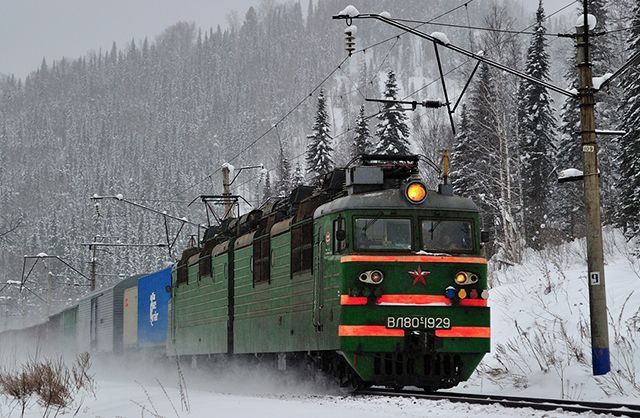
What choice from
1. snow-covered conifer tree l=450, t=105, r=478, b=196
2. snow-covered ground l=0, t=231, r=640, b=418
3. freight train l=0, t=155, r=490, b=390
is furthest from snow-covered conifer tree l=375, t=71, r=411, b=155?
freight train l=0, t=155, r=490, b=390

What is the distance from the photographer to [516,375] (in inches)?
Result: 645

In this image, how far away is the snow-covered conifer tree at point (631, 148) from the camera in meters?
34.3

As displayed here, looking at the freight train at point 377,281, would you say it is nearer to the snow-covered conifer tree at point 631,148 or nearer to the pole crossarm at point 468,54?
the pole crossarm at point 468,54

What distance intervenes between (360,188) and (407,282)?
1757mm

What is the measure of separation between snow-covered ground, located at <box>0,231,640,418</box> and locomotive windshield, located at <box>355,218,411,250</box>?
7.41 feet

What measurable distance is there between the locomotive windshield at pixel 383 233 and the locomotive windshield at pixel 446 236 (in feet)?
0.93

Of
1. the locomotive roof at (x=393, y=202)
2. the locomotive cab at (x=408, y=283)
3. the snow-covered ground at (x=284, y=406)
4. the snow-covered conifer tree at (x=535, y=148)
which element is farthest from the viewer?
the snow-covered conifer tree at (x=535, y=148)

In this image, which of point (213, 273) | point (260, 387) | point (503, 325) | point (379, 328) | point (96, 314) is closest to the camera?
point (379, 328)

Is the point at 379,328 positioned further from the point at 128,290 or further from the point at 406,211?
the point at 128,290

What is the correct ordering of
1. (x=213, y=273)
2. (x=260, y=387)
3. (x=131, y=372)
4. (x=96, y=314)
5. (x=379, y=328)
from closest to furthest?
(x=379, y=328) → (x=260, y=387) → (x=213, y=273) → (x=131, y=372) → (x=96, y=314)

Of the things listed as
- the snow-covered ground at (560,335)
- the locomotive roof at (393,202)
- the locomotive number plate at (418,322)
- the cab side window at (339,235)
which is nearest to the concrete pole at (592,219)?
the snow-covered ground at (560,335)

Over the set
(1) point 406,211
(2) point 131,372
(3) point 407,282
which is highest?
(1) point 406,211

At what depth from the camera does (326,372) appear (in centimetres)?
1509

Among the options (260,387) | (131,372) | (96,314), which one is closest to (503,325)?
(260,387)
